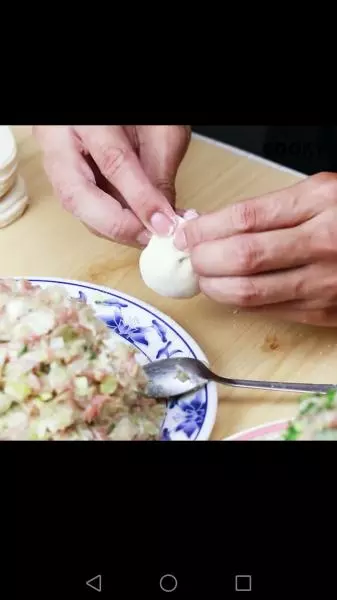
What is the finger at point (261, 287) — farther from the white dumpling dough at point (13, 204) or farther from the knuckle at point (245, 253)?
the white dumpling dough at point (13, 204)

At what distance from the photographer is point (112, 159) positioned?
1.04 m

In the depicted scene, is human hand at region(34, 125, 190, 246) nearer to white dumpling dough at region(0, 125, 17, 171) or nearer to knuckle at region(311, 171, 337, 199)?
white dumpling dough at region(0, 125, 17, 171)

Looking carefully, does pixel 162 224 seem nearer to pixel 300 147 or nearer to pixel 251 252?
pixel 251 252

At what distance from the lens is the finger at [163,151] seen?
1.10 meters

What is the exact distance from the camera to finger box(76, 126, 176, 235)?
100 cm

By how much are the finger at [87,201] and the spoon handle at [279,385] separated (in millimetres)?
203

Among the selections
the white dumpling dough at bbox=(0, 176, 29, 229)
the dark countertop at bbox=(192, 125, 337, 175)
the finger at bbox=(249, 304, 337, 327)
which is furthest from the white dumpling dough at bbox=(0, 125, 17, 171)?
the finger at bbox=(249, 304, 337, 327)

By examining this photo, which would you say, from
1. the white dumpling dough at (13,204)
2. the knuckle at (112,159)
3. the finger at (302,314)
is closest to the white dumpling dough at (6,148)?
the white dumpling dough at (13,204)

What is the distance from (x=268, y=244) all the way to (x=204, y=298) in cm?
14
